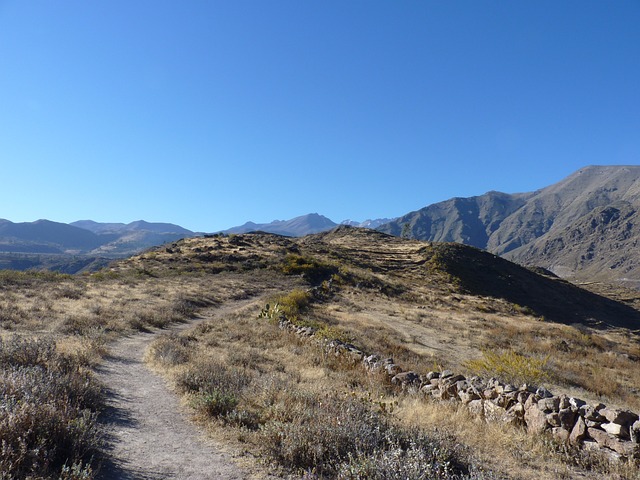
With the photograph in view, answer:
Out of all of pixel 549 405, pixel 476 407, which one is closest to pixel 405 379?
pixel 476 407

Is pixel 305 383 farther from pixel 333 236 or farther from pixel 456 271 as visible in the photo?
pixel 333 236

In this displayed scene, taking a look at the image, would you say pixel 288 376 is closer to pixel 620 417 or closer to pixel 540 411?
pixel 540 411

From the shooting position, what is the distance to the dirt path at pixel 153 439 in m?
5.10

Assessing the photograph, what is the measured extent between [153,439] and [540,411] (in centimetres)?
709

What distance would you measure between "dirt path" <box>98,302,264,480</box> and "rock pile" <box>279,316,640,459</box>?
5.46 metres

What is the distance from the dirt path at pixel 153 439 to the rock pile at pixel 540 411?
17.9 ft

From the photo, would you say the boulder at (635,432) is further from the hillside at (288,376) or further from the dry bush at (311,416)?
the dry bush at (311,416)

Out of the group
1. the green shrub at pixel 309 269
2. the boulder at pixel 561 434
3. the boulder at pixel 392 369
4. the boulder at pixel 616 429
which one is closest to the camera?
the boulder at pixel 616 429

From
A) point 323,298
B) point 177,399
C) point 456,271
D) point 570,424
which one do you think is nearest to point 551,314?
point 456,271

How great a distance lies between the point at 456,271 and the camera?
58844 mm

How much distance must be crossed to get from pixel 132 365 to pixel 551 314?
49.0m

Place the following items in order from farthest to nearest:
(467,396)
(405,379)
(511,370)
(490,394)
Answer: (511,370)
(405,379)
(467,396)
(490,394)

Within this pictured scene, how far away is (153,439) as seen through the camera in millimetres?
6230

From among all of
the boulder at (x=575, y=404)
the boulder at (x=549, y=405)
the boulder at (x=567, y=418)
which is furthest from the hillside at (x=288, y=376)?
the boulder at (x=575, y=404)
